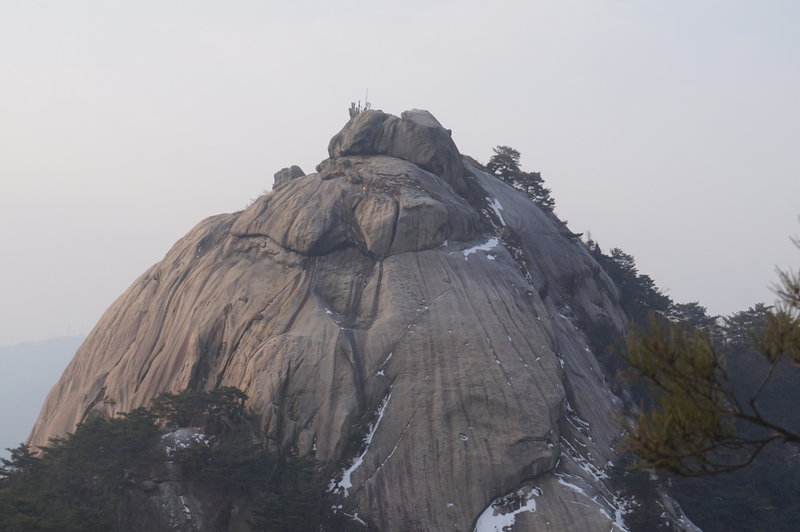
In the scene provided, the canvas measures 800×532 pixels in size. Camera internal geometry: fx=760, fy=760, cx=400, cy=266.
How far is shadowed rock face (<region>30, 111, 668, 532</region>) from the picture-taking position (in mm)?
22969

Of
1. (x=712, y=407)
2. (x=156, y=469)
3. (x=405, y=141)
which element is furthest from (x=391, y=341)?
(x=712, y=407)

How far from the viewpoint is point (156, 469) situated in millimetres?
21594

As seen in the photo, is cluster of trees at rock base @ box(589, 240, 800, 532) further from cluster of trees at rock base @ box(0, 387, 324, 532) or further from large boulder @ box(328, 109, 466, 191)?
large boulder @ box(328, 109, 466, 191)

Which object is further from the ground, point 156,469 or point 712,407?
point 156,469

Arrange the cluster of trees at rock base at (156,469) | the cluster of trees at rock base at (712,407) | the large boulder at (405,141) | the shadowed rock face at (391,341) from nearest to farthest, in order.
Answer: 1. the cluster of trees at rock base at (712,407)
2. the cluster of trees at rock base at (156,469)
3. the shadowed rock face at (391,341)
4. the large boulder at (405,141)

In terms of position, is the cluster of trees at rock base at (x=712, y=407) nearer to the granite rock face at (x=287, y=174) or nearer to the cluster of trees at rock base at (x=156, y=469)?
the cluster of trees at rock base at (x=156, y=469)

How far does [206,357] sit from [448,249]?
971cm

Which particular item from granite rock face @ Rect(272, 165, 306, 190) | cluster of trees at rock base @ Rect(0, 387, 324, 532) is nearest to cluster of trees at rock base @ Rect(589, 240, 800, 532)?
cluster of trees at rock base @ Rect(0, 387, 324, 532)

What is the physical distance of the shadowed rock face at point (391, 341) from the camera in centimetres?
2297

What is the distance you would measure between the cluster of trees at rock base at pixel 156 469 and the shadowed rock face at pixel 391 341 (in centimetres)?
167

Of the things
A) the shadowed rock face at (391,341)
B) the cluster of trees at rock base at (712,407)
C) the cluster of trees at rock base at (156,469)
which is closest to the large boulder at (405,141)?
the shadowed rock face at (391,341)

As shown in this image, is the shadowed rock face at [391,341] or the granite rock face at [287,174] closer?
the shadowed rock face at [391,341]

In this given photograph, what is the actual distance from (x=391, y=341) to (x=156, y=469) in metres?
8.32

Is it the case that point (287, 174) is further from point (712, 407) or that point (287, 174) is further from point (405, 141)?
point (712, 407)
